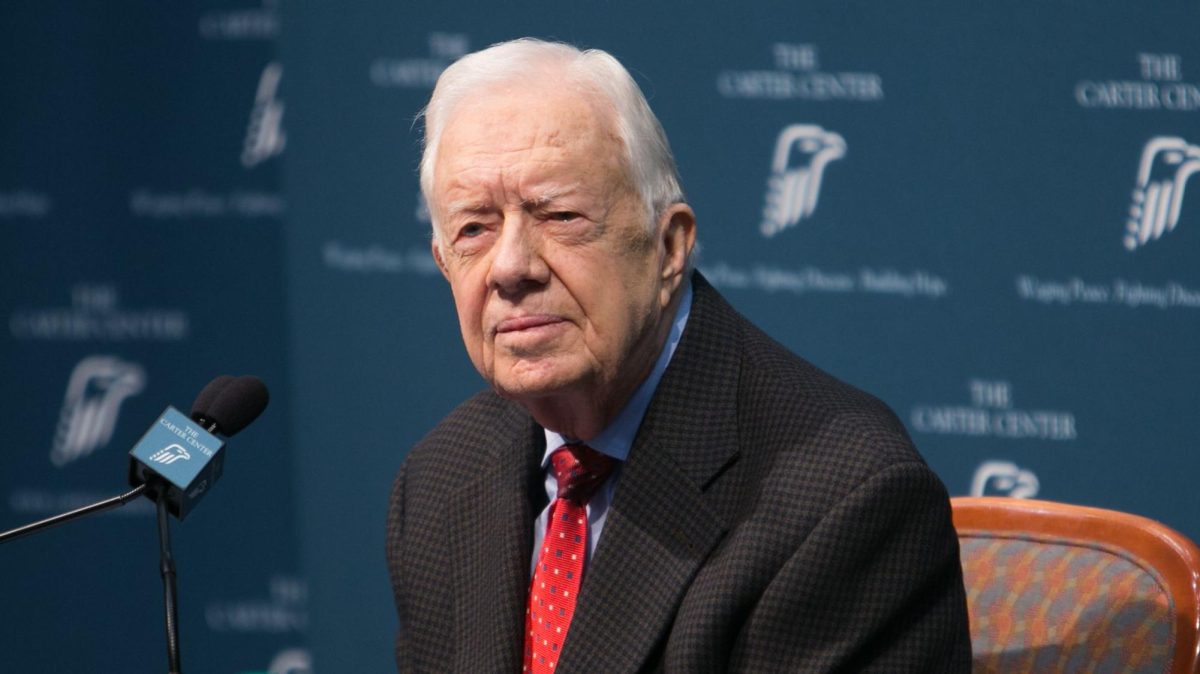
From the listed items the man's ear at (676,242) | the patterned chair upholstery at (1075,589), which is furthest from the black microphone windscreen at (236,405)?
the patterned chair upholstery at (1075,589)

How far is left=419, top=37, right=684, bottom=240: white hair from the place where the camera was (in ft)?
5.94

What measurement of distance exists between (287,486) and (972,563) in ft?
7.62

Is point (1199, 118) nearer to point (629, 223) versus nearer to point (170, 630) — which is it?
point (629, 223)

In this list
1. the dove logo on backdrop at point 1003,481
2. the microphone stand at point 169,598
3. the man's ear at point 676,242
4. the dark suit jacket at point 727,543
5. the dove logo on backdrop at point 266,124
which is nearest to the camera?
the microphone stand at point 169,598

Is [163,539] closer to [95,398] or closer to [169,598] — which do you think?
[169,598]

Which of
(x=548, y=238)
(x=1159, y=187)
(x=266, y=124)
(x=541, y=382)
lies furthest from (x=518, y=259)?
(x=266, y=124)

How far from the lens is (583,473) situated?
1.92m

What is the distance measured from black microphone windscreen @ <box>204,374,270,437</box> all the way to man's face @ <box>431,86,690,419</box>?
0.30 m

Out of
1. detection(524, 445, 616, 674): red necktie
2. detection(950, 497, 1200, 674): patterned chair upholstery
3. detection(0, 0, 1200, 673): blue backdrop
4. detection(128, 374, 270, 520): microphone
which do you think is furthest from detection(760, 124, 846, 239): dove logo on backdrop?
detection(128, 374, 270, 520): microphone

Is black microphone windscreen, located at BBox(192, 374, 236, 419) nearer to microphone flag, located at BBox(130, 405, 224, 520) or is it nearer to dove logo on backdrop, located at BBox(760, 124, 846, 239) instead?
microphone flag, located at BBox(130, 405, 224, 520)

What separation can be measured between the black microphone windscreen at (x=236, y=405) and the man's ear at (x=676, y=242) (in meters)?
0.53

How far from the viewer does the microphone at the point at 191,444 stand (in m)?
1.73

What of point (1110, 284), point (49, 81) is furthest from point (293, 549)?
point (1110, 284)

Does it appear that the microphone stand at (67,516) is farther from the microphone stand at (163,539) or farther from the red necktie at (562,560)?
the red necktie at (562,560)
